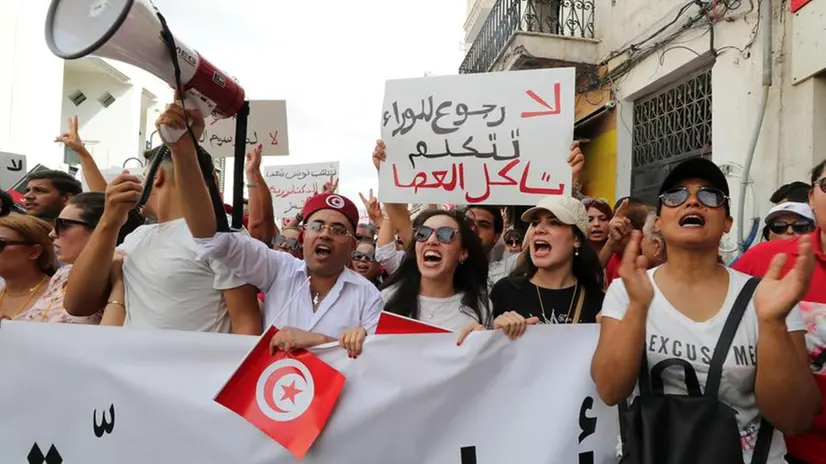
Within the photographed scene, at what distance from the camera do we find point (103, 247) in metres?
2.19

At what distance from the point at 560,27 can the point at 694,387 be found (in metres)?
8.11

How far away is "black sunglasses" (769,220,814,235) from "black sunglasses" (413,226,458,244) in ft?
6.38

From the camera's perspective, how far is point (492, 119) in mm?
3291

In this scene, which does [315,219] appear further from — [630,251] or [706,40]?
[706,40]

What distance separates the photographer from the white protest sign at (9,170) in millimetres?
5516

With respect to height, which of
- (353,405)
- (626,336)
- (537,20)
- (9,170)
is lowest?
(353,405)

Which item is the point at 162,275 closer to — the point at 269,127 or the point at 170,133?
the point at 170,133

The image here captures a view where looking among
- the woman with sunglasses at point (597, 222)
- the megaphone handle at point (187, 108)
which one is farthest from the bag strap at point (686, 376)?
the woman with sunglasses at point (597, 222)

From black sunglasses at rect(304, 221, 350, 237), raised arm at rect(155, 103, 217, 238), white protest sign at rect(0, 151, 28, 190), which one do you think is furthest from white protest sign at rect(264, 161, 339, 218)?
raised arm at rect(155, 103, 217, 238)

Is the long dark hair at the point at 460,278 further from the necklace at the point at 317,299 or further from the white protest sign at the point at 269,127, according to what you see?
the white protest sign at the point at 269,127

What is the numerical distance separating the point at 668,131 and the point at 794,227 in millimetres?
4064

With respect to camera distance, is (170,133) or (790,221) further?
(790,221)

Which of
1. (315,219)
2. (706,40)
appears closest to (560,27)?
(706,40)

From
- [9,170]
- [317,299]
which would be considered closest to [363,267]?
[317,299]
